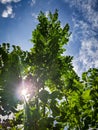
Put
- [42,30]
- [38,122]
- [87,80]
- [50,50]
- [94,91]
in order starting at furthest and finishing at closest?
[42,30], [50,50], [87,80], [94,91], [38,122]

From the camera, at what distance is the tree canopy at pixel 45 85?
440 inches

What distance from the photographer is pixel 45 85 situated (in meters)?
14.7

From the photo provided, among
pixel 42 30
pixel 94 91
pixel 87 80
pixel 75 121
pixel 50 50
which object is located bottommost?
pixel 75 121

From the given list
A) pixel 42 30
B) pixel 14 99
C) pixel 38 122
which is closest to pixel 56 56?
pixel 42 30

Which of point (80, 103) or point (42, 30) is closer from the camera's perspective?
point (80, 103)

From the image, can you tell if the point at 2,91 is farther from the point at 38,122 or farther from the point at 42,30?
the point at 42,30

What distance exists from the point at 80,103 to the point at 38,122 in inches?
83.9

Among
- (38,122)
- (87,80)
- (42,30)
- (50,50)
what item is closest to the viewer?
(38,122)

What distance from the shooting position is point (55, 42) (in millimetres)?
14336

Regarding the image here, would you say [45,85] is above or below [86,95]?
above

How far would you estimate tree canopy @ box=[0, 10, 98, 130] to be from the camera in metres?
11.2

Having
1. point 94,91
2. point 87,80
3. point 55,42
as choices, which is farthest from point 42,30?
point 94,91

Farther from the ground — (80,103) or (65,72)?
(65,72)

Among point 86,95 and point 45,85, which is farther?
point 45,85
